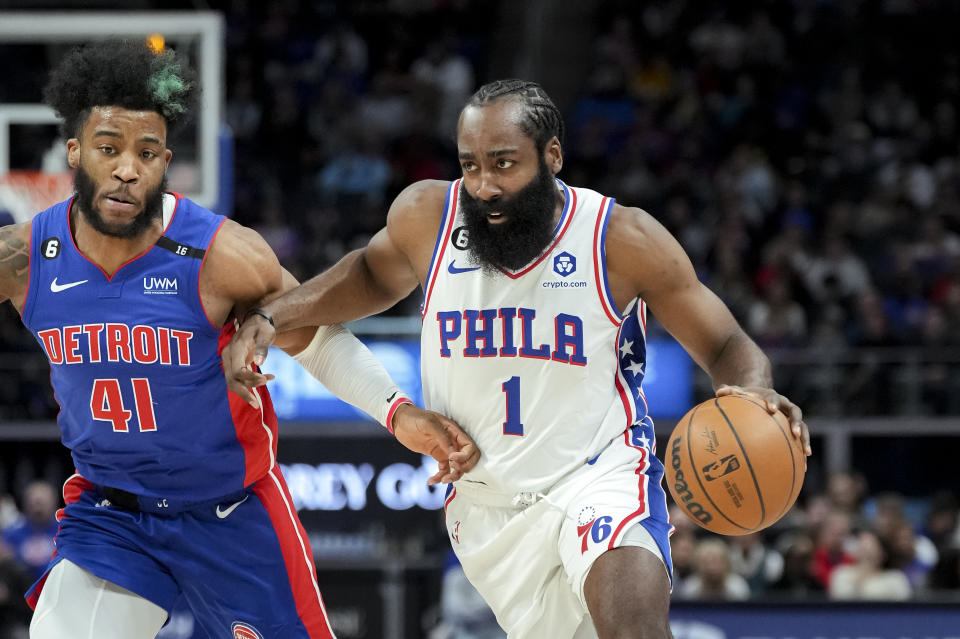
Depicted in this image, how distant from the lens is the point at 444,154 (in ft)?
49.1

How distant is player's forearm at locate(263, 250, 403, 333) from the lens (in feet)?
14.4

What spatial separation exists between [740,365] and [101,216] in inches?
83.1

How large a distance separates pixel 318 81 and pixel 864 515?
839cm

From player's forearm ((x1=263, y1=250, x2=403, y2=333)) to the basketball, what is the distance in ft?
4.12

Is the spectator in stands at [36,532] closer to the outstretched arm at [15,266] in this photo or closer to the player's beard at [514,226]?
the outstretched arm at [15,266]

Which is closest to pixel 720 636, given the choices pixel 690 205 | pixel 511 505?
pixel 511 505

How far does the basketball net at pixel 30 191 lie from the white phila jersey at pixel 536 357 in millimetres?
5254

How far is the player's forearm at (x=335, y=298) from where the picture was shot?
4.40 metres

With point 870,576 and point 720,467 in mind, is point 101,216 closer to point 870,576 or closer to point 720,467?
point 720,467

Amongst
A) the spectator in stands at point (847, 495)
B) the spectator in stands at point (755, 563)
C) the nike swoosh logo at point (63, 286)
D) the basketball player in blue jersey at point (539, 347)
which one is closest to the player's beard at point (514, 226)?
the basketball player in blue jersey at point (539, 347)

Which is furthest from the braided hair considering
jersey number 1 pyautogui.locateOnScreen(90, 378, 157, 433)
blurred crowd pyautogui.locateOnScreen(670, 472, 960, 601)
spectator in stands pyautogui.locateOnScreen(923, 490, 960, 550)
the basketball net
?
spectator in stands pyautogui.locateOnScreen(923, 490, 960, 550)

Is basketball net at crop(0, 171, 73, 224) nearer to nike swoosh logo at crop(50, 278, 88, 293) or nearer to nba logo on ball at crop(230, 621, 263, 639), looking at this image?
nike swoosh logo at crop(50, 278, 88, 293)

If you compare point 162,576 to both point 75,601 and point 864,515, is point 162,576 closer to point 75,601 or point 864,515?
point 75,601

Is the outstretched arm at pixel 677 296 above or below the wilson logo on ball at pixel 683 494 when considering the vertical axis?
above
